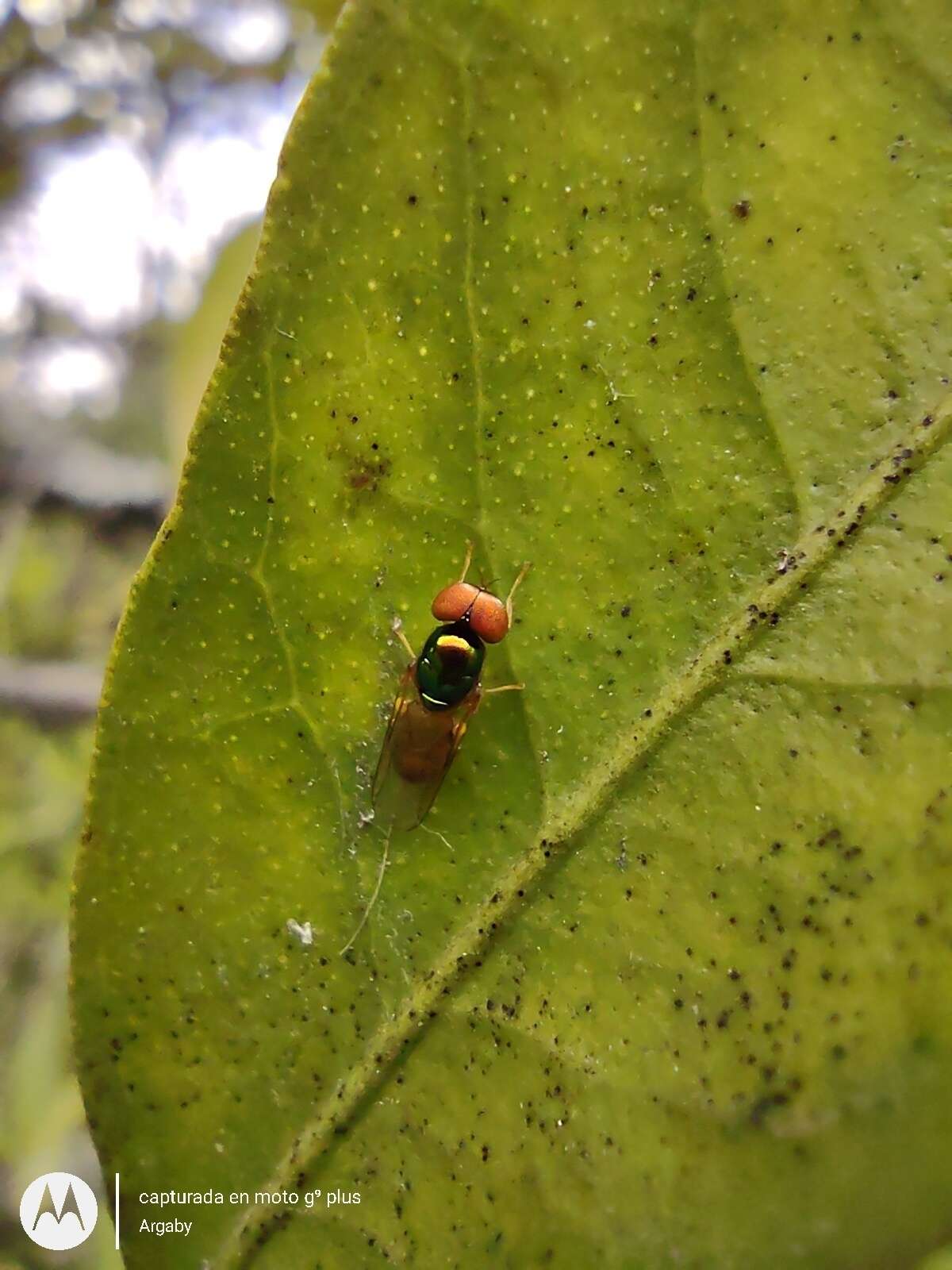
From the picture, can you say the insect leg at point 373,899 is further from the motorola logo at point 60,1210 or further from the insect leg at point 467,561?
the motorola logo at point 60,1210

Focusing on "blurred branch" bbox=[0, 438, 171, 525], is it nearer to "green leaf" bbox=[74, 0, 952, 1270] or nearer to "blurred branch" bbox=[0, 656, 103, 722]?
"blurred branch" bbox=[0, 656, 103, 722]

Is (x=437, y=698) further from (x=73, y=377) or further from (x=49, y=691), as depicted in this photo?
(x=73, y=377)

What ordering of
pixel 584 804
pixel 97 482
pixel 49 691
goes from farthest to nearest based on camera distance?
pixel 97 482
pixel 49 691
pixel 584 804

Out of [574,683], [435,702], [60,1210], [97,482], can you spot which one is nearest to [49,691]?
[97,482]

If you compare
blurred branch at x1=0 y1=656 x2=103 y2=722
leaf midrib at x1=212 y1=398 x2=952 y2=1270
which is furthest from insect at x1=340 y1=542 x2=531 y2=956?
blurred branch at x1=0 y1=656 x2=103 y2=722

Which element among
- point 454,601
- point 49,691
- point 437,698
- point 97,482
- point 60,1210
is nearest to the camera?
point 454,601

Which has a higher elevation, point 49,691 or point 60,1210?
point 60,1210

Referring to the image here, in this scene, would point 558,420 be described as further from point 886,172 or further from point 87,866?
point 87,866

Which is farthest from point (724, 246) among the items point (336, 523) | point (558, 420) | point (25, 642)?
point (25, 642)
